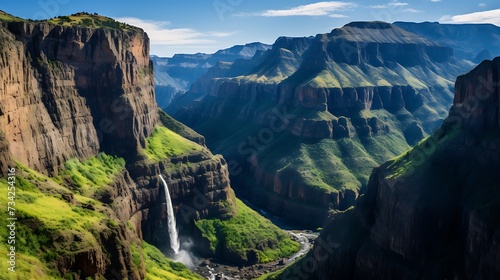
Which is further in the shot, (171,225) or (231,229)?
(231,229)

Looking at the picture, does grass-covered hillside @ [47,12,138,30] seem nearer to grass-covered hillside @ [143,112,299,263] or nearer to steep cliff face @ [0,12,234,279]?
steep cliff face @ [0,12,234,279]

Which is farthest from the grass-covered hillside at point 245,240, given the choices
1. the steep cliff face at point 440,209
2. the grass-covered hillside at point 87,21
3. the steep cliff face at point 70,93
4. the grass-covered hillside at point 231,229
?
the grass-covered hillside at point 87,21

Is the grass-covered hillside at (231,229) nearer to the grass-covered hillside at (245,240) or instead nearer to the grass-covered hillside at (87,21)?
the grass-covered hillside at (245,240)

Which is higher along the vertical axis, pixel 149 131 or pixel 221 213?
pixel 149 131

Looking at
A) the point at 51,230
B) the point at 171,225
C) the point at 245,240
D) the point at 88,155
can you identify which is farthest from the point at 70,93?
the point at 245,240

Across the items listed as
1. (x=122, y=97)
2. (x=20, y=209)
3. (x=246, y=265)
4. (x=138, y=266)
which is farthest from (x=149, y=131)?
(x=20, y=209)

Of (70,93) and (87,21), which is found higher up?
(87,21)

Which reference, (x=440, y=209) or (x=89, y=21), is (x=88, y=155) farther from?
(x=440, y=209)

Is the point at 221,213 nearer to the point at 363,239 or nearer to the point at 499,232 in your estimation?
the point at 363,239
